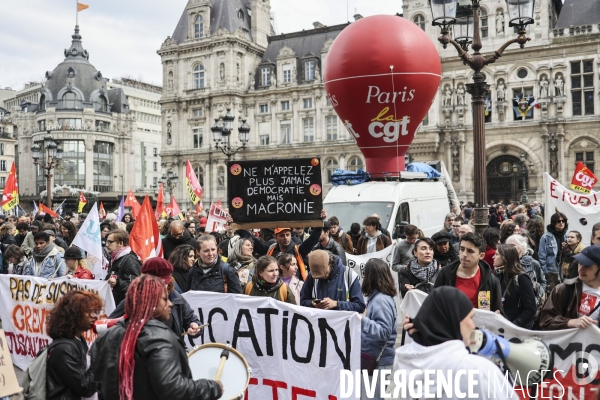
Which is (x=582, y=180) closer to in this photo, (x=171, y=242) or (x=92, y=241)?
(x=171, y=242)

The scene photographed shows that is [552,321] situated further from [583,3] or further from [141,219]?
[583,3]

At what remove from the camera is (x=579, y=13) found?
113 feet

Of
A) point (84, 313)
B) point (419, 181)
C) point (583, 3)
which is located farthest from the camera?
point (583, 3)

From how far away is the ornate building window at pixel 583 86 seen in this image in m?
33.1

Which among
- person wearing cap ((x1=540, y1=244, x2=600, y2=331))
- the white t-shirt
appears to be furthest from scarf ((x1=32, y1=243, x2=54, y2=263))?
the white t-shirt

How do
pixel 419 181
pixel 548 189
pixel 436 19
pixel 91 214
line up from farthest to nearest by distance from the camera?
pixel 419 181 < pixel 548 189 < pixel 436 19 < pixel 91 214

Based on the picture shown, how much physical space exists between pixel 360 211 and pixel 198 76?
113ft

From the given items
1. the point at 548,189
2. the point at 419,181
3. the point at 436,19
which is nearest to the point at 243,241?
the point at 436,19

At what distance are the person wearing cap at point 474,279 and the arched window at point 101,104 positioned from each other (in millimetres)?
75745

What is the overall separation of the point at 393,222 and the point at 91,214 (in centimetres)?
772

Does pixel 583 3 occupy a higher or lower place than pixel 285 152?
higher

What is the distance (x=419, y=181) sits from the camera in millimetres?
16922

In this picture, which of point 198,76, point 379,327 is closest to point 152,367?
point 379,327

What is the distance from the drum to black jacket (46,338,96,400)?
0.70m
